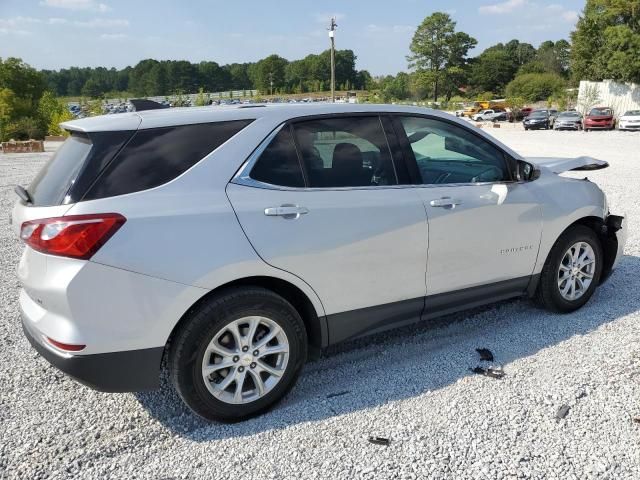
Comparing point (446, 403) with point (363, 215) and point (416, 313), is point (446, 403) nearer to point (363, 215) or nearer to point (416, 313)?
point (416, 313)

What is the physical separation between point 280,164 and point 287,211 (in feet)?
0.99

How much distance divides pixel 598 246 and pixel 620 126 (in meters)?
32.5

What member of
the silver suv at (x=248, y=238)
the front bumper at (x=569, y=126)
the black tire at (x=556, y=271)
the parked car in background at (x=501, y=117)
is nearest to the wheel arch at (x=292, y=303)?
the silver suv at (x=248, y=238)

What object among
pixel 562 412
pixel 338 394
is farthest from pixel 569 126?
pixel 338 394

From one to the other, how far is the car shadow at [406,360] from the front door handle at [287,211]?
114 cm

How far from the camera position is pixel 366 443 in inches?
110

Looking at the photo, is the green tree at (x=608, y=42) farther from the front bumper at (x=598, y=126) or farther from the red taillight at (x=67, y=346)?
the red taillight at (x=67, y=346)

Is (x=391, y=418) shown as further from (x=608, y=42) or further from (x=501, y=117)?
(x=501, y=117)

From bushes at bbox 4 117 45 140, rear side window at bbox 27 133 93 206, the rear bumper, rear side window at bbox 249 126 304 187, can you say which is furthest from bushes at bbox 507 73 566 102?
the rear bumper

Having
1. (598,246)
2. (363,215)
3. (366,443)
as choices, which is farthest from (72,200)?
(598,246)

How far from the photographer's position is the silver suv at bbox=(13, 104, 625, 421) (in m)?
2.56

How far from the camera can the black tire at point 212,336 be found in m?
2.73

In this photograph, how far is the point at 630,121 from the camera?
103ft

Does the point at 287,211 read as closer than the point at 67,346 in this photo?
No
